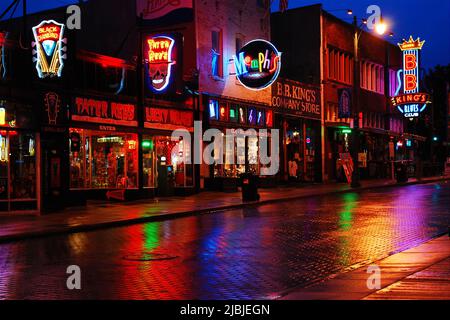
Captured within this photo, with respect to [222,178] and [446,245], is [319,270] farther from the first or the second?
[222,178]

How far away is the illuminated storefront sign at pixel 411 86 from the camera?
49.2 meters

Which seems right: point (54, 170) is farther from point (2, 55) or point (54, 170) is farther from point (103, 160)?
point (2, 55)

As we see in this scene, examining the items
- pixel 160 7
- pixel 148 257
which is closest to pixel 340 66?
pixel 160 7

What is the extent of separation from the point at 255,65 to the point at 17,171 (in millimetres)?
14515

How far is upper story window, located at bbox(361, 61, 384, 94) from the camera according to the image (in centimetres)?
4881

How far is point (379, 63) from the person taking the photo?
→ 51.5 m

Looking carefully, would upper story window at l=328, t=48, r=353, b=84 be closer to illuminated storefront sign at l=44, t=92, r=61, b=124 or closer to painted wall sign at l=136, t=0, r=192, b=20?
painted wall sign at l=136, t=0, r=192, b=20

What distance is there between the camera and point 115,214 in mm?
20609

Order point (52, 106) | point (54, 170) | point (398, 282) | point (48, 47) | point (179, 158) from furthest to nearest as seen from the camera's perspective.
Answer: point (179, 158) → point (54, 170) → point (52, 106) → point (48, 47) → point (398, 282)

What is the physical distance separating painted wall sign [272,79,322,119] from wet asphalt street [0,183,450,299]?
1700 centimetres

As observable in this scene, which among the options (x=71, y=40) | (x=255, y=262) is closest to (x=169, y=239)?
(x=255, y=262)

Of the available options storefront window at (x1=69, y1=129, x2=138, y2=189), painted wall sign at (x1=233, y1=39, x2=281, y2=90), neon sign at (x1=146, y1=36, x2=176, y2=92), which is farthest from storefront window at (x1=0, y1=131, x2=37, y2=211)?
painted wall sign at (x1=233, y1=39, x2=281, y2=90)

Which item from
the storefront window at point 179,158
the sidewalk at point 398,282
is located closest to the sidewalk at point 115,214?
the storefront window at point 179,158
